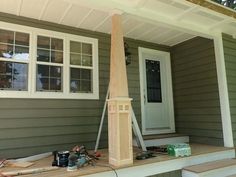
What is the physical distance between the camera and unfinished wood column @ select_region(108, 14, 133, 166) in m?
2.78

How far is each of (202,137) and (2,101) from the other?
4.00 m

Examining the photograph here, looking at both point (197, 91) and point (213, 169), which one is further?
point (197, 91)

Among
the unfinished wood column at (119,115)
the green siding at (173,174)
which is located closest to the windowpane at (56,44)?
the unfinished wood column at (119,115)

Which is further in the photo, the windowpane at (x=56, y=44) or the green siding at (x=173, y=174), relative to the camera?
the windowpane at (x=56, y=44)

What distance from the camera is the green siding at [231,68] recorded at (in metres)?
4.30

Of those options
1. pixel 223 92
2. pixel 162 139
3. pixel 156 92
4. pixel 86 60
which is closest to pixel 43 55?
pixel 86 60

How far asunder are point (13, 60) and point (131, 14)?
83.0 inches

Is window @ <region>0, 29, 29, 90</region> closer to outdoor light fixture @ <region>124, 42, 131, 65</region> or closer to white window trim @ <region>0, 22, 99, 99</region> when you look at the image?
white window trim @ <region>0, 22, 99, 99</region>

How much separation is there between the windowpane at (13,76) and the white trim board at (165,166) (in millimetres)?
2058

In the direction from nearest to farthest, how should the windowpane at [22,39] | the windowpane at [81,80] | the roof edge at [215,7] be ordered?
the roof edge at [215,7], the windowpane at [22,39], the windowpane at [81,80]

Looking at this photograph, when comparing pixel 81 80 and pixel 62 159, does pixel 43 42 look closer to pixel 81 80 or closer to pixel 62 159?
pixel 81 80

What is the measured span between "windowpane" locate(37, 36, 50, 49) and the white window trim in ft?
0.23

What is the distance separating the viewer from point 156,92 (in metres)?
5.28

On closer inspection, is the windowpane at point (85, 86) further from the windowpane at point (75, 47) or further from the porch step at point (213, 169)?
the porch step at point (213, 169)
